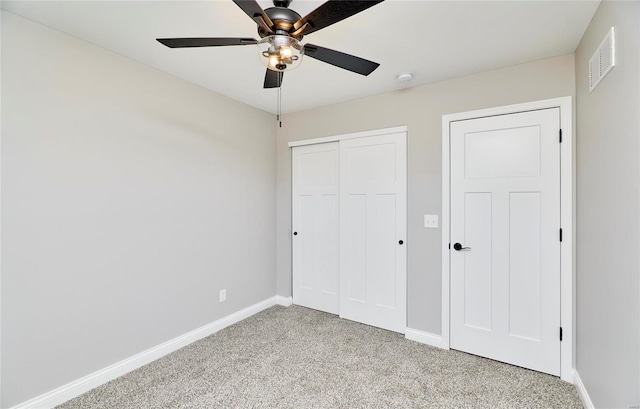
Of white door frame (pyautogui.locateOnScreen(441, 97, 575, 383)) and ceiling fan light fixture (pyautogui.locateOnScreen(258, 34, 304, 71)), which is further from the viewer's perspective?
white door frame (pyautogui.locateOnScreen(441, 97, 575, 383))

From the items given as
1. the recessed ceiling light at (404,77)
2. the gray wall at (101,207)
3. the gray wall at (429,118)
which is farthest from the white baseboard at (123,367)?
the recessed ceiling light at (404,77)

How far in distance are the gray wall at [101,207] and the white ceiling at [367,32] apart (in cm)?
27

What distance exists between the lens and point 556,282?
225cm

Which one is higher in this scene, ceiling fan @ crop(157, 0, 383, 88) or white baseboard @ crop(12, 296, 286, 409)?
ceiling fan @ crop(157, 0, 383, 88)

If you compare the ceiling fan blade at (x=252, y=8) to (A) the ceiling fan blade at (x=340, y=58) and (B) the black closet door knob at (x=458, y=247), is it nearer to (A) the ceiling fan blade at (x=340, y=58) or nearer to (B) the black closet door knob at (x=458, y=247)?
(A) the ceiling fan blade at (x=340, y=58)

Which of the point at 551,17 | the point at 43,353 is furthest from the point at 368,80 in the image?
the point at 43,353

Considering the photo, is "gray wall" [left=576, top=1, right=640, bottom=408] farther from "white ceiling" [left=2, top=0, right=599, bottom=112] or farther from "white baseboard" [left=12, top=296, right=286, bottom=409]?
"white baseboard" [left=12, top=296, right=286, bottom=409]

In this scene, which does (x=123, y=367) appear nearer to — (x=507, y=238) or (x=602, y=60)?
(x=507, y=238)

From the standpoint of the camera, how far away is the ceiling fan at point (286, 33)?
3.94 ft

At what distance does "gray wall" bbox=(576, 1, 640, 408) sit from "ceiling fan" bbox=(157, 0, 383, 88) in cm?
121

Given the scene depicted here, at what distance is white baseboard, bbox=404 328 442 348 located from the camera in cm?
271

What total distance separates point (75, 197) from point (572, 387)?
3.78m

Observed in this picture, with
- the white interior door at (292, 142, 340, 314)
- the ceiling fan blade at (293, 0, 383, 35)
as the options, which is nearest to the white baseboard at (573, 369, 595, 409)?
the white interior door at (292, 142, 340, 314)

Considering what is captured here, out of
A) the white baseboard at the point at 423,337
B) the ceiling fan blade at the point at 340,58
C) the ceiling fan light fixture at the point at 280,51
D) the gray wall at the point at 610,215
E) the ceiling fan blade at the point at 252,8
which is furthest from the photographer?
the white baseboard at the point at 423,337
